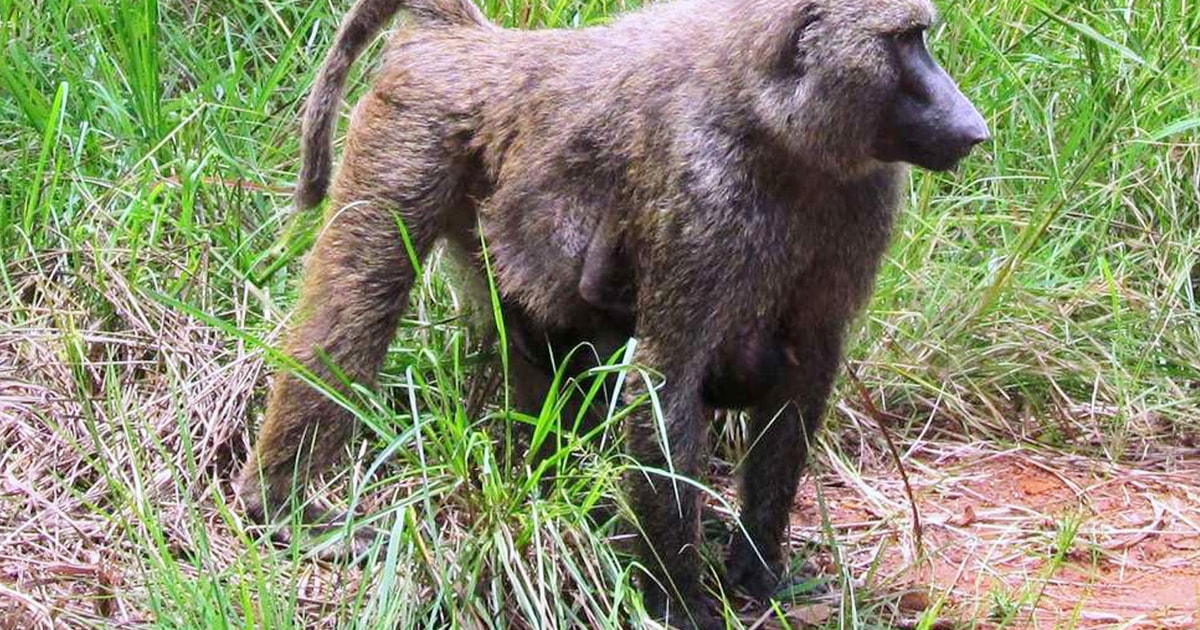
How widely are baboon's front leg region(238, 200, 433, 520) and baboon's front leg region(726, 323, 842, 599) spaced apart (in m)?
0.85

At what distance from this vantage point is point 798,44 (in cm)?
383

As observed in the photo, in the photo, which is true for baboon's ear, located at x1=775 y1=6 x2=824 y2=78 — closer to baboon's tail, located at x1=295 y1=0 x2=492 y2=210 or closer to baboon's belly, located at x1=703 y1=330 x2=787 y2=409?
baboon's belly, located at x1=703 y1=330 x2=787 y2=409

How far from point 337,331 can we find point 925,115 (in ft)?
4.59

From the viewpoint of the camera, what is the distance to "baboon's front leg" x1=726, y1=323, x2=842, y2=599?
4.25 m

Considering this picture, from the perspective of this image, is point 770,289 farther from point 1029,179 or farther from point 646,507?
point 1029,179

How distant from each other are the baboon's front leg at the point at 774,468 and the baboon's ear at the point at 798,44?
2.25 ft

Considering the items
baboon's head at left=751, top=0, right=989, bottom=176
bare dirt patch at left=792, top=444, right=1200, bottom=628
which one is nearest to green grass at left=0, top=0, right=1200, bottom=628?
bare dirt patch at left=792, top=444, right=1200, bottom=628

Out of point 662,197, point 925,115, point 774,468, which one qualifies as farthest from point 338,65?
point 925,115

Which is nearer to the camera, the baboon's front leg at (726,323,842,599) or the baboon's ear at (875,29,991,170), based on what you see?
the baboon's ear at (875,29,991,170)

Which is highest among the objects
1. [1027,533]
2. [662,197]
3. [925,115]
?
[925,115]

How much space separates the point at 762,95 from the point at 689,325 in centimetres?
47

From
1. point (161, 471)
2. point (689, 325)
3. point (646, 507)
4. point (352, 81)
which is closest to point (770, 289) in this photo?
point (689, 325)

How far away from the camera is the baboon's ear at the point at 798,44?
3.80m

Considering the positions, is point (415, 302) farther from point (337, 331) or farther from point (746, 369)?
point (746, 369)
